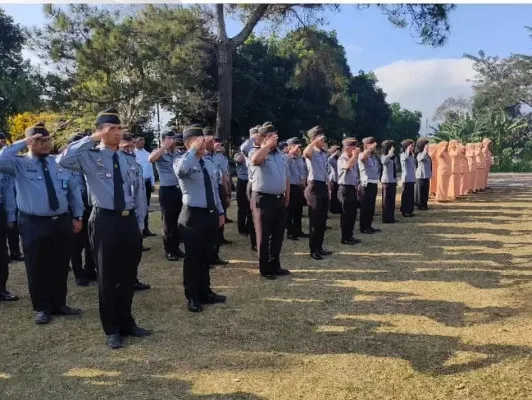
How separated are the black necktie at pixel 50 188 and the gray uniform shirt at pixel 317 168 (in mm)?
3507

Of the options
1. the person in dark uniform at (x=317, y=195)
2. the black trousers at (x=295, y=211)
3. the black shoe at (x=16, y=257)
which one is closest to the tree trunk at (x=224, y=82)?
the black trousers at (x=295, y=211)

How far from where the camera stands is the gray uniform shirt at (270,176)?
6.05m

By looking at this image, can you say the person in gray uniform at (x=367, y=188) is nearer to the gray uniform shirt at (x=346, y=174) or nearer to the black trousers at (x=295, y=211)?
the gray uniform shirt at (x=346, y=174)

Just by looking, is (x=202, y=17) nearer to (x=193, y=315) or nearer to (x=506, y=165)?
(x=193, y=315)

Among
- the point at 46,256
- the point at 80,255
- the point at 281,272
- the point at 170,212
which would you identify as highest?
the point at 170,212

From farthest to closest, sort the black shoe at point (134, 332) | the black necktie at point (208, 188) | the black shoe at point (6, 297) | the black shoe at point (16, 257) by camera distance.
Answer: the black shoe at point (16, 257) → the black shoe at point (6, 297) → the black necktie at point (208, 188) → the black shoe at point (134, 332)

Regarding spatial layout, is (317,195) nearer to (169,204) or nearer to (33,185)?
(169,204)

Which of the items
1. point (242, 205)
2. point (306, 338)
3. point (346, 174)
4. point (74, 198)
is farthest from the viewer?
point (242, 205)

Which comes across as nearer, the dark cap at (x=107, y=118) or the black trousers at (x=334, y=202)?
the dark cap at (x=107, y=118)

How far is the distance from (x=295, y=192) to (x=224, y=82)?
286 inches

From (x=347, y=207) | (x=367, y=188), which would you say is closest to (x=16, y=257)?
(x=347, y=207)

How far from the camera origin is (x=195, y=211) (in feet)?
16.5

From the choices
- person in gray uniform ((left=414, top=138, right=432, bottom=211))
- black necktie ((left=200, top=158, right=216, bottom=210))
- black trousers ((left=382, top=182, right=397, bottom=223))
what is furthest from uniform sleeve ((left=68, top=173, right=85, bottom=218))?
person in gray uniform ((left=414, top=138, right=432, bottom=211))

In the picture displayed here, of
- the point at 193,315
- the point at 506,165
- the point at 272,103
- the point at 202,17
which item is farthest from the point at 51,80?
the point at 506,165
